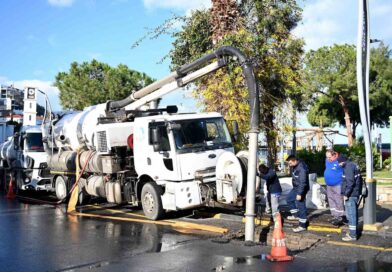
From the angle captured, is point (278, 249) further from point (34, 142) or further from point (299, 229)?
point (34, 142)

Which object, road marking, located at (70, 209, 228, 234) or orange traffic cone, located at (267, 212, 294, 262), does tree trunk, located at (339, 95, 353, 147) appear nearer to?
road marking, located at (70, 209, 228, 234)

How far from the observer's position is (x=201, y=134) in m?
11.9

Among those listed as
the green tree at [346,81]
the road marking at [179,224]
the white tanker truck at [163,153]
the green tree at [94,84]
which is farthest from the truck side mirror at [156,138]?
the green tree at [94,84]

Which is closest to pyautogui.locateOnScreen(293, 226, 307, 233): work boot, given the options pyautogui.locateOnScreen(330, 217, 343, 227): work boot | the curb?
the curb

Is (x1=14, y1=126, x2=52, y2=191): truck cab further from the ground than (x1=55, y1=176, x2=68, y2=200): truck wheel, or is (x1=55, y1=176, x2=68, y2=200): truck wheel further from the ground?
(x1=14, y1=126, x2=52, y2=191): truck cab

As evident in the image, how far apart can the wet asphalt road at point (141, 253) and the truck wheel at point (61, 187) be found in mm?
4851

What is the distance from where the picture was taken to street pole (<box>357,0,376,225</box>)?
962cm

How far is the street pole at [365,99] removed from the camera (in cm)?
962

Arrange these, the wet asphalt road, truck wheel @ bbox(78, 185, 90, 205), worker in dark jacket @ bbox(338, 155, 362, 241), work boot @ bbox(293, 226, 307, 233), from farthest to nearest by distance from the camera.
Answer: truck wheel @ bbox(78, 185, 90, 205)
work boot @ bbox(293, 226, 307, 233)
worker in dark jacket @ bbox(338, 155, 362, 241)
the wet asphalt road

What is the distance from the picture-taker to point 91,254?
843cm

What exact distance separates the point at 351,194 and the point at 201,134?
416cm

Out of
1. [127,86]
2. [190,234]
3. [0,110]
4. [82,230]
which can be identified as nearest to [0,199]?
[82,230]

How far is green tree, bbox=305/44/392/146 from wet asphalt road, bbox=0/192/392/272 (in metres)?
24.9

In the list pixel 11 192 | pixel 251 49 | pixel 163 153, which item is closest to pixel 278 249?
pixel 163 153
